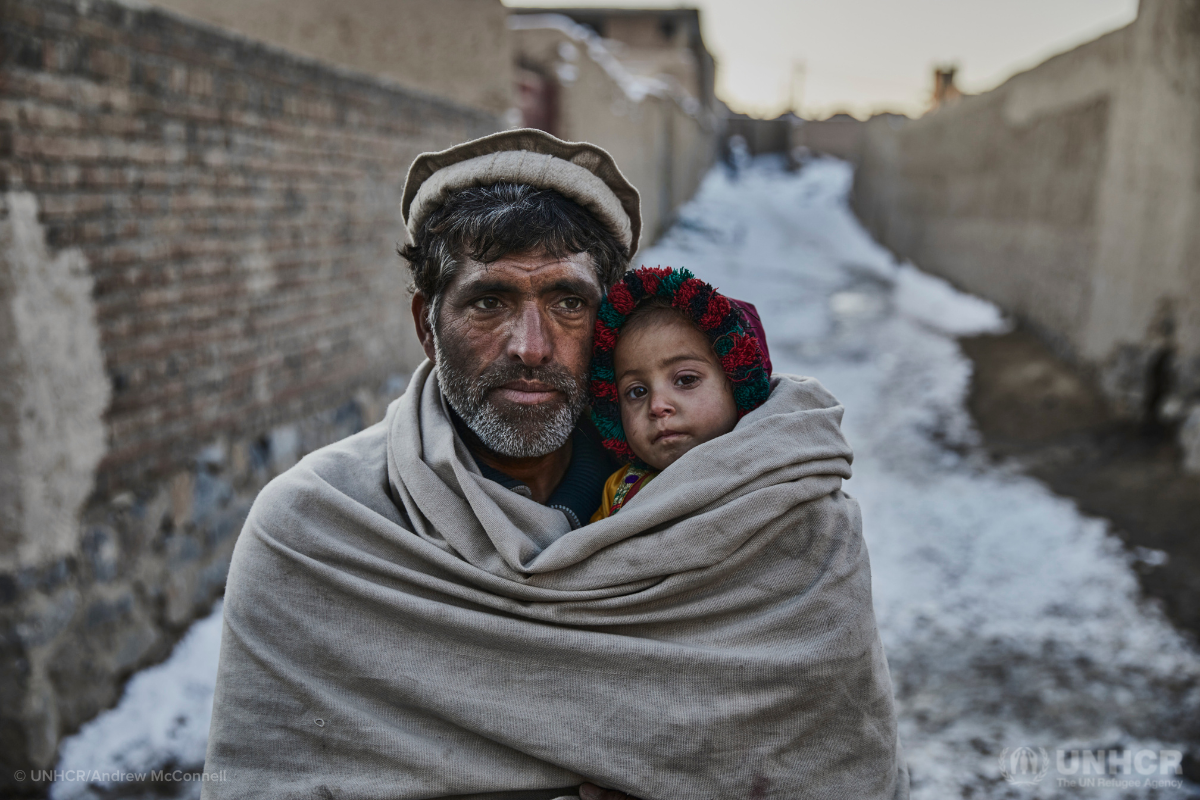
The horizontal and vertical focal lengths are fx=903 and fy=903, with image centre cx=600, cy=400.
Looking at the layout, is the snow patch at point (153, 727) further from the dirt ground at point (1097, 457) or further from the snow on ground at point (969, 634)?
the dirt ground at point (1097, 457)

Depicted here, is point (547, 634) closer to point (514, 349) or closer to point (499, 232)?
point (514, 349)

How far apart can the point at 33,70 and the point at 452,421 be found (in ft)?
7.11

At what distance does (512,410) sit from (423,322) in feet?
1.28

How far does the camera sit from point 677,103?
800 inches

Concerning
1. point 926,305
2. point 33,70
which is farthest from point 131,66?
point 926,305

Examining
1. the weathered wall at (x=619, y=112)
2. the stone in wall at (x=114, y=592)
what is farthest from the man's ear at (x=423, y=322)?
the weathered wall at (x=619, y=112)

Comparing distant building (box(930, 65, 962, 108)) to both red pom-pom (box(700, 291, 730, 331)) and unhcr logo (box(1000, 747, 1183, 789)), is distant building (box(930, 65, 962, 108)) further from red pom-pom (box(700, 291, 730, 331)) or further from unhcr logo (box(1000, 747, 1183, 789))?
red pom-pom (box(700, 291, 730, 331))

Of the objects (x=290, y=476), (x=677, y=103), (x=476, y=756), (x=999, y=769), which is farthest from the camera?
(x=677, y=103)

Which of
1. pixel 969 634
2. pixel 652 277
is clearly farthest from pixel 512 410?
pixel 969 634

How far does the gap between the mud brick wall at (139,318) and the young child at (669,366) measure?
2.14 meters

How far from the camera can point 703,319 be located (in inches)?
74.6

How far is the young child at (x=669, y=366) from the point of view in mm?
1898

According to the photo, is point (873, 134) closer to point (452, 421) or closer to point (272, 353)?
point (272, 353)

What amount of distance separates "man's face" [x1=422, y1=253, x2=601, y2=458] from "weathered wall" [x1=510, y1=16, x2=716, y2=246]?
2.85m
